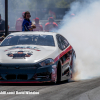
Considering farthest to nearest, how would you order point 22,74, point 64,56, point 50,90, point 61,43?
point 61,43 → point 64,56 → point 22,74 → point 50,90

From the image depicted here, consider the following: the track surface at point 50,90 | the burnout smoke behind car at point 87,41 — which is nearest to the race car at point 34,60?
the track surface at point 50,90

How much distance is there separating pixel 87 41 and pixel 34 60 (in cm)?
686

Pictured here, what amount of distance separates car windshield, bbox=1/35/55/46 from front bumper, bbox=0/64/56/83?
1.20 m

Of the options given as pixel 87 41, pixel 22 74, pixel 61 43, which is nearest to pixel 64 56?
pixel 61 43

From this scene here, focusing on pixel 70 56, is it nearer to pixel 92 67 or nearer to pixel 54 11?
pixel 92 67

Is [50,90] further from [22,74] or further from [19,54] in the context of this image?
[19,54]

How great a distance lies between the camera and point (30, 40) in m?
8.04

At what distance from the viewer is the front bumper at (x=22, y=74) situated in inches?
266

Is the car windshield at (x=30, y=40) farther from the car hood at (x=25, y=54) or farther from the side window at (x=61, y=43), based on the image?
the car hood at (x=25, y=54)

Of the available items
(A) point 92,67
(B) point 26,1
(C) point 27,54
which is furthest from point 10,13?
(C) point 27,54

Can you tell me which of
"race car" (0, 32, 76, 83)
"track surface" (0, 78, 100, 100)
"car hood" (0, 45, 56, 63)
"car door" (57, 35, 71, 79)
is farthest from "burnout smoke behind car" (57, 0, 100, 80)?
"track surface" (0, 78, 100, 100)

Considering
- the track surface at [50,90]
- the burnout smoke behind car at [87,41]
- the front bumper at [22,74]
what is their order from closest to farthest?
1. the track surface at [50,90]
2. the front bumper at [22,74]
3. the burnout smoke behind car at [87,41]

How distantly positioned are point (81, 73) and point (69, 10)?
20.7 m

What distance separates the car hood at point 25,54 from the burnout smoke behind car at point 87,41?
1443mm
